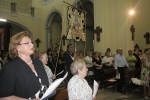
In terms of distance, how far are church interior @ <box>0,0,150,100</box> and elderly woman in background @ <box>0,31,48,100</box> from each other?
2602 mm

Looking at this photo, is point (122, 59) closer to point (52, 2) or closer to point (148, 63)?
Answer: point (148, 63)

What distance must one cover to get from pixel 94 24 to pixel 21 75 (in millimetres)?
7034

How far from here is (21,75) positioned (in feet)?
4.32

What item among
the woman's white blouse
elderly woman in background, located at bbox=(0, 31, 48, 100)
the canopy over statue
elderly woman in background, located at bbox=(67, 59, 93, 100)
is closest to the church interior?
the canopy over statue

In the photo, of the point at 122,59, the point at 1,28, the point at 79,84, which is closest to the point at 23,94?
the point at 79,84

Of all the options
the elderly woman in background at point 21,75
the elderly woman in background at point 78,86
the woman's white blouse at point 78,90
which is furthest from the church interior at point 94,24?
the elderly woman in background at point 21,75

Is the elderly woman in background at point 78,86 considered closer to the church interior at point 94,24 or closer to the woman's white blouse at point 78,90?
the woman's white blouse at point 78,90

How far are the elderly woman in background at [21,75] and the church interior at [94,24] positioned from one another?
102 inches

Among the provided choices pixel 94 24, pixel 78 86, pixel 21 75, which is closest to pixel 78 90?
pixel 78 86

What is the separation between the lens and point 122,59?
5141 millimetres

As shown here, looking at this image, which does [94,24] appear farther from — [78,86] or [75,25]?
[78,86]

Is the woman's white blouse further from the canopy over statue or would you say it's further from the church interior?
the canopy over statue

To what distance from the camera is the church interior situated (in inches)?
238

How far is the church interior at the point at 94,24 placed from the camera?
19.8 feet
